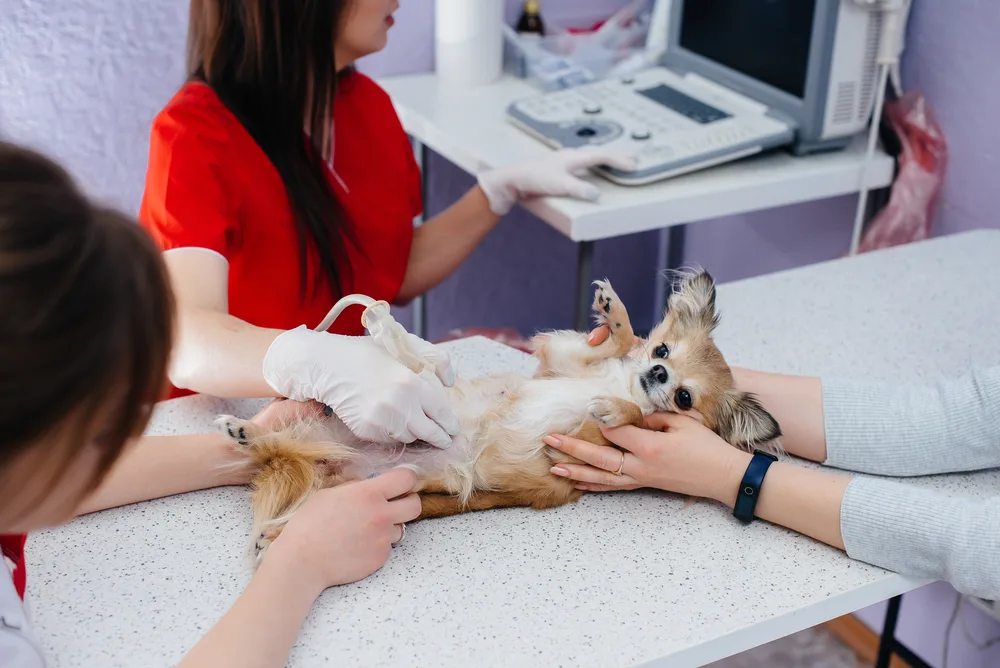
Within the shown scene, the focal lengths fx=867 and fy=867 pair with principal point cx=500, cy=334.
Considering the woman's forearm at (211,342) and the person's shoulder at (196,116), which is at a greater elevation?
the person's shoulder at (196,116)

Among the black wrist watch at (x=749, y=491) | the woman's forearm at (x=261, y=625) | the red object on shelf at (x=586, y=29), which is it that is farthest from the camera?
the red object on shelf at (x=586, y=29)

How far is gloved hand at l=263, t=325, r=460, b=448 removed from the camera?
0.99 meters

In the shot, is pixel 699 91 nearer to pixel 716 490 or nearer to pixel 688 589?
pixel 716 490

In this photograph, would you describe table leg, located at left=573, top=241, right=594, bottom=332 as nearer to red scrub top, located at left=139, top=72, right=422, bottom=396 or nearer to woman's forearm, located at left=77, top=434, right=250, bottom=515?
red scrub top, located at left=139, top=72, right=422, bottom=396

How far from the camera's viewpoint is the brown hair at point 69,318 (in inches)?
21.3

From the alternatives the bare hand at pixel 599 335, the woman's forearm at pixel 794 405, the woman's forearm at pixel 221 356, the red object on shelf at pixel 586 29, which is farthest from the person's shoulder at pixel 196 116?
the red object on shelf at pixel 586 29

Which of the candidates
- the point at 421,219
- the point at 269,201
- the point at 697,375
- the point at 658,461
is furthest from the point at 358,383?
the point at 421,219

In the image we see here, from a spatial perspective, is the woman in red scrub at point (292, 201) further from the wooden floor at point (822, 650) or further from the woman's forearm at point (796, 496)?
the wooden floor at point (822, 650)

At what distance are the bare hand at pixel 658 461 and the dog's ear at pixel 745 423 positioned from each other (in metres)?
0.07

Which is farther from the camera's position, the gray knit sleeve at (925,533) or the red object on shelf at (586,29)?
the red object on shelf at (586,29)

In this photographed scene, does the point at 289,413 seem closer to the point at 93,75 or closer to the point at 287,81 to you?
the point at 287,81

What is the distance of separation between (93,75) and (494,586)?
182cm

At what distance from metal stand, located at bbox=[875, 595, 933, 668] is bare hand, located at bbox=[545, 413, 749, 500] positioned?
3.15ft

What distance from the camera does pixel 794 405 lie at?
1.11m
